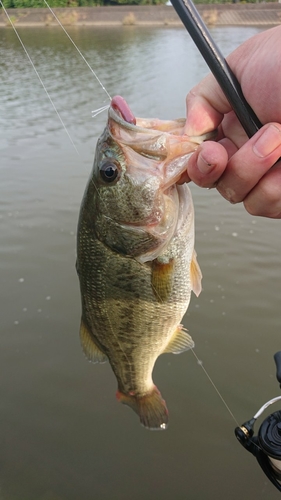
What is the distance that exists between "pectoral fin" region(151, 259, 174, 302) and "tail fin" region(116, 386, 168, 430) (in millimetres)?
688

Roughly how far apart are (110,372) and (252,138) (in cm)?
276

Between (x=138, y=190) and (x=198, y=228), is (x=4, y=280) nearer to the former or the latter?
(x=198, y=228)

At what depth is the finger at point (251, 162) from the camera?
143cm

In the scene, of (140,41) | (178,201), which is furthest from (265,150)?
(140,41)

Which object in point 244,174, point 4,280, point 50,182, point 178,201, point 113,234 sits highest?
point 244,174

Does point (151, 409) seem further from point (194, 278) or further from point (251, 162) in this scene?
point (251, 162)

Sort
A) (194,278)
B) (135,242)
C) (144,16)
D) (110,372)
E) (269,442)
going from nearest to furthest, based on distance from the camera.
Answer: (269,442) → (135,242) → (194,278) → (110,372) → (144,16)

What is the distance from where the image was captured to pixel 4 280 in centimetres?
489

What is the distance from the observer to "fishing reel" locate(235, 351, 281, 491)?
68.9 inches

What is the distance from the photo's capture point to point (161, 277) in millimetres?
1940

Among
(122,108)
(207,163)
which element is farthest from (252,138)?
(122,108)

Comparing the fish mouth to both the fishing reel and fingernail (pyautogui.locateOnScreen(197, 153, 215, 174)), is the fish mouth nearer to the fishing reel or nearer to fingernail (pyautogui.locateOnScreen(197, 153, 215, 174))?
fingernail (pyautogui.locateOnScreen(197, 153, 215, 174))

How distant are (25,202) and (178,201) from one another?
17.0ft

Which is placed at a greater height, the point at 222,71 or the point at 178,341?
the point at 222,71
